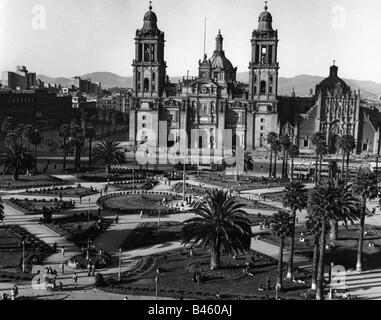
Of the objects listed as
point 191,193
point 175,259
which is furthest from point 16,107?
point 175,259

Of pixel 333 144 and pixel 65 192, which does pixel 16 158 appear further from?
pixel 333 144

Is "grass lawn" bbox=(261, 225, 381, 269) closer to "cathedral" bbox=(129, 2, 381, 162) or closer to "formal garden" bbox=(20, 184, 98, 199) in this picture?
"formal garden" bbox=(20, 184, 98, 199)

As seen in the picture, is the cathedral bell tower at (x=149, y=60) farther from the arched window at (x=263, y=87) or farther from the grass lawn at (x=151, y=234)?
the grass lawn at (x=151, y=234)

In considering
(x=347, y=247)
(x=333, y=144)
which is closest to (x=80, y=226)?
(x=347, y=247)

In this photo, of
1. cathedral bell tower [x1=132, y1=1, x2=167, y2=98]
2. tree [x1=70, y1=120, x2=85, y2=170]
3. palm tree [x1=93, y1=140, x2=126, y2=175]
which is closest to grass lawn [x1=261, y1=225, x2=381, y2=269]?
palm tree [x1=93, y1=140, x2=126, y2=175]

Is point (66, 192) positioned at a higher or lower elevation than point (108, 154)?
lower

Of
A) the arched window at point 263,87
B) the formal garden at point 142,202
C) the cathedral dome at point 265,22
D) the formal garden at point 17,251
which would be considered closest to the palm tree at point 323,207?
the formal garden at point 17,251

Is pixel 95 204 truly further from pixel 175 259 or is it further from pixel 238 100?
pixel 238 100
